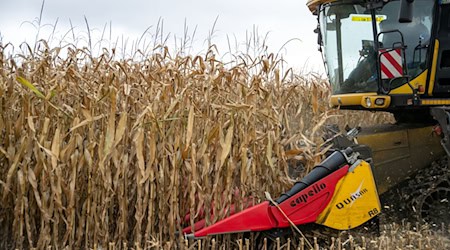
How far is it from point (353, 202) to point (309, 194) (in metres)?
0.29

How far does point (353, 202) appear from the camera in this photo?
3652 millimetres

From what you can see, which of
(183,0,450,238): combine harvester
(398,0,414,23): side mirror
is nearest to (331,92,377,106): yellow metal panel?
(183,0,450,238): combine harvester

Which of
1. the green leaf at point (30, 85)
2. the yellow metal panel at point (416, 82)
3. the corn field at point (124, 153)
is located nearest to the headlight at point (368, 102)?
the yellow metal panel at point (416, 82)

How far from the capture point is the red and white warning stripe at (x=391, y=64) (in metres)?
4.82

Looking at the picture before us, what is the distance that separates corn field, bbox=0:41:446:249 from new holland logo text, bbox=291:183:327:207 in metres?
0.28

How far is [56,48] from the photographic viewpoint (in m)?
3.94

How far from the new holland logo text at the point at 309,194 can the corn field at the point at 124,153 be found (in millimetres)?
285

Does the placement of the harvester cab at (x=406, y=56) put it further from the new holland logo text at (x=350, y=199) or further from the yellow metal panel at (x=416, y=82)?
the new holland logo text at (x=350, y=199)

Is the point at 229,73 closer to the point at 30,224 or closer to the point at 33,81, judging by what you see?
the point at 33,81

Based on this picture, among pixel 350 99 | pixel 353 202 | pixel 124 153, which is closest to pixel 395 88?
pixel 350 99

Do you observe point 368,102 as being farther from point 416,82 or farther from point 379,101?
point 416,82

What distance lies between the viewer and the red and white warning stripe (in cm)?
482

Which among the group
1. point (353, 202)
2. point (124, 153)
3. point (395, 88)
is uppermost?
point (395, 88)

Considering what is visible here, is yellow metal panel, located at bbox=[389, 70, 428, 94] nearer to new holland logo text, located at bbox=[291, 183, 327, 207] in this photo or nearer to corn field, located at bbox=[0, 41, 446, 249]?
corn field, located at bbox=[0, 41, 446, 249]
